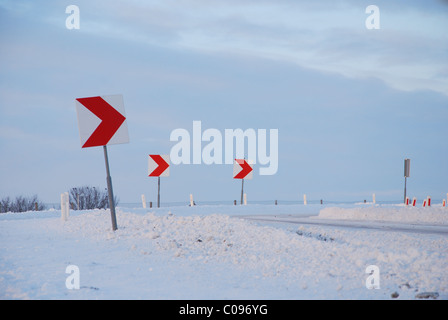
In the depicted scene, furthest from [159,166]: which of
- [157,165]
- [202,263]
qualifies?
[202,263]

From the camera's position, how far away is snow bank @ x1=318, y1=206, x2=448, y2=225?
23203 mm

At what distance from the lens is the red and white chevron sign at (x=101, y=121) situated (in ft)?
38.4

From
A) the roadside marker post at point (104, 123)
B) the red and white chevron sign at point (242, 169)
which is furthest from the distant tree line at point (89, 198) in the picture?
the roadside marker post at point (104, 123)

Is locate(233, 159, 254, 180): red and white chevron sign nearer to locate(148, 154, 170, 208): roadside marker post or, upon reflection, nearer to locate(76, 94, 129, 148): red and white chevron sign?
locate(148, 154, 170, 208): roadside marker post

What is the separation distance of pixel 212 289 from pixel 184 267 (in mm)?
1440

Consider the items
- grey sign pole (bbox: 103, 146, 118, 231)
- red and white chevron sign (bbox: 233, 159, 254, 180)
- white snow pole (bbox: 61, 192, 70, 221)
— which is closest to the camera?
grey sign pole (bbox: 103, 146, 118, 231)

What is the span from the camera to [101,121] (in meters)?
11.9

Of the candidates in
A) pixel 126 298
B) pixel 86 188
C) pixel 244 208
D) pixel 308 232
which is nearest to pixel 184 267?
pixel 126 298

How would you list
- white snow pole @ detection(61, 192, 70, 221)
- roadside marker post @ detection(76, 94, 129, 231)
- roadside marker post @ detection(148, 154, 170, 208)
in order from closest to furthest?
roadside marker post @ detection(76, 94, 129, 231)
white snow pole @ detection(61, 192, 70, 221)
roadside marker post @ detection(148, 154, 170, 208)

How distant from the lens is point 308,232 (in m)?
14.0

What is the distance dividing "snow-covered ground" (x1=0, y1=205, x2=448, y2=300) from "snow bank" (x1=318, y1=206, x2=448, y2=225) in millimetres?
10536

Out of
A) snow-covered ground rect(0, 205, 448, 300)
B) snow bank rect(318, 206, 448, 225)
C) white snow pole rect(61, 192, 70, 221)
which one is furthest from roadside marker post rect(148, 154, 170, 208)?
snow-covered ground rect(0, 205, 448, 300)

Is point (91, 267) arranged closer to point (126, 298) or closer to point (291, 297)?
point (126, 298)
